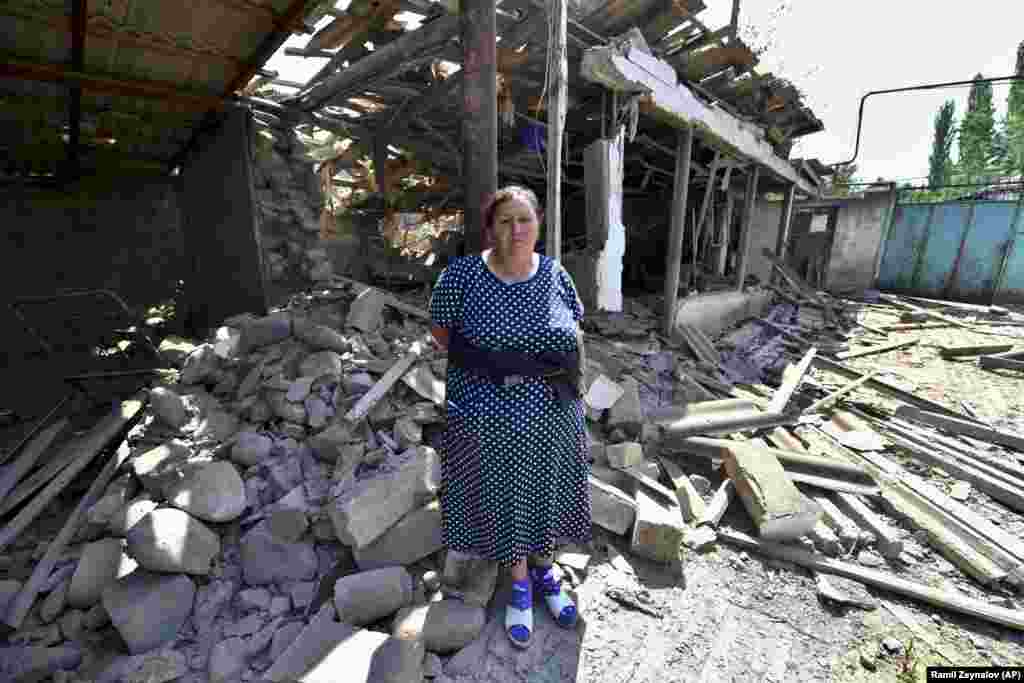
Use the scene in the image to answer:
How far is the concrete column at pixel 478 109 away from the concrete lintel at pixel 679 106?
2.32m

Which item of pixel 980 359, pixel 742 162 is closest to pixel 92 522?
pixel 742 162

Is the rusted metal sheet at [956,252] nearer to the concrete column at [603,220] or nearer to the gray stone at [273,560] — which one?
the concrete column at [603,220]

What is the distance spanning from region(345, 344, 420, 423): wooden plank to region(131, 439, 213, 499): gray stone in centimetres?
93

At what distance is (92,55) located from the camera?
3332mm

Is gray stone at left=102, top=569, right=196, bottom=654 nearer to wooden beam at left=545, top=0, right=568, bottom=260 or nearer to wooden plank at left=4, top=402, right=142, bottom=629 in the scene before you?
wooden plank at left=4, top=402, right=142, bottom=629

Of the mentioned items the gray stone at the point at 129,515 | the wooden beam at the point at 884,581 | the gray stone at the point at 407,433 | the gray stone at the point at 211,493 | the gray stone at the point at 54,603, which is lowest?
the wooden beam at the point at 884,581

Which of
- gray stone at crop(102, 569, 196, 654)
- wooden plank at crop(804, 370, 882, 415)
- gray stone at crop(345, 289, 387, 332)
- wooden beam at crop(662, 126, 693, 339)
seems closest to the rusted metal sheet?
wooden plank at crop(804, 370, 882, 415)

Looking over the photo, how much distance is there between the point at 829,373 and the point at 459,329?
680 cm

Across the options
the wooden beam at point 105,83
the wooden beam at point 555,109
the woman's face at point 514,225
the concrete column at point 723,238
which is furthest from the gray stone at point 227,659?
the concrete column at point 723,238

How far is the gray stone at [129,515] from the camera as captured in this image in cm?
237

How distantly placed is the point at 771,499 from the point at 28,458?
17.5 ft

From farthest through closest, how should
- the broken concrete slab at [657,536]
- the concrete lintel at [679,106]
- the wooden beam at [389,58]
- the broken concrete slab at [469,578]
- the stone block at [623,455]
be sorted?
the concrete lintel at [679,106] → the wooden beam at [389,58] → the stone block at [623,455] → the broken concrete slab at [657,536] → the broken concrete slab at [469,578]

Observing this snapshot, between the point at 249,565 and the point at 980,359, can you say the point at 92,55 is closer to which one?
the point at 249,565

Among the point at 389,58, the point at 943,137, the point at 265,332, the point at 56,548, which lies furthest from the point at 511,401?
the point at 943,137
